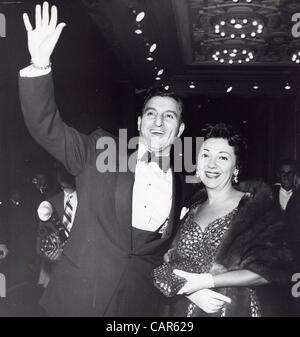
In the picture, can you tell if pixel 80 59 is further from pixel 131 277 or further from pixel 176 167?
pixel 131 277

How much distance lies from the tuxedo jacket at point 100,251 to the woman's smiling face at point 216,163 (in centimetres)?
20

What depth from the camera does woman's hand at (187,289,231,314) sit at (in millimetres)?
2694

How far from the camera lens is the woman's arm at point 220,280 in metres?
2.67

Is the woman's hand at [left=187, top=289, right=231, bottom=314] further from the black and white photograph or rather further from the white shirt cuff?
the white shirt cuff

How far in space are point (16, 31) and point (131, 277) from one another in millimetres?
1542

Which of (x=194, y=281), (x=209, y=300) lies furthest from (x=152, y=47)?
(x=209, y=300)

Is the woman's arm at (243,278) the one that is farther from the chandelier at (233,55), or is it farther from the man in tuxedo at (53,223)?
the chandelier at (233,55)

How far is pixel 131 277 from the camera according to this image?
8.79 ft

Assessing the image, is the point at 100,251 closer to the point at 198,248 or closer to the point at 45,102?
the point at 198,248

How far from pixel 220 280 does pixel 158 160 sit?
75 centimetres

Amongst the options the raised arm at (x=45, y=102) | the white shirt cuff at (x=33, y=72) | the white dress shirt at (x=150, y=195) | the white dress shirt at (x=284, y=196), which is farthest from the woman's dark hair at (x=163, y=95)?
the white dress shirt at (x=284, y=196)

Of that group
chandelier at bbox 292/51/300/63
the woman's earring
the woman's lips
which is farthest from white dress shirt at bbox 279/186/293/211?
chandelier at bbox 292/51/300/63

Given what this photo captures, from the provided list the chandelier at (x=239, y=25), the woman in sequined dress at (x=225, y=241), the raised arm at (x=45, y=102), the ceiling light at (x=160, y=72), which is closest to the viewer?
the raised arm at (x=45, y=102)
